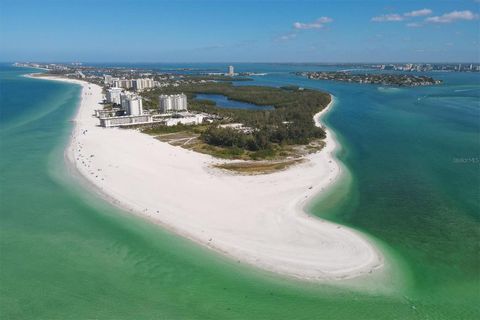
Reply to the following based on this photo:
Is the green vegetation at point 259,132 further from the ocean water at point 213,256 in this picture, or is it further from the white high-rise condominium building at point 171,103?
the ocean water at point 213,256

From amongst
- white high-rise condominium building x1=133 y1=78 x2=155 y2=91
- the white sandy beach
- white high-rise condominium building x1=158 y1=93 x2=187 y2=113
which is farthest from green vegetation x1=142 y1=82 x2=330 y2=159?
white high-rise condominium building x1=133 y1=78 x2=155 y2=91

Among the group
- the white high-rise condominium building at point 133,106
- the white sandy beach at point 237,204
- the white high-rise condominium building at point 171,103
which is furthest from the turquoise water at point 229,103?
the white sandy beach at point 237,204

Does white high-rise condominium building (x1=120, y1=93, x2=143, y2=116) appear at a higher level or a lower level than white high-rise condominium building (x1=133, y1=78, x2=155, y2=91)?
lower

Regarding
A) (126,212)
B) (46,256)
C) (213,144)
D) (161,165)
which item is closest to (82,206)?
(126,212)

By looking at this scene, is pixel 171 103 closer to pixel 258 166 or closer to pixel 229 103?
pixel 229 103

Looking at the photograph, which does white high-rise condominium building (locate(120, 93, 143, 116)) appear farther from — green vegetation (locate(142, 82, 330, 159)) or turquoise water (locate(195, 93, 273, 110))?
turquoise water (locate(195, 93, 273, 110))

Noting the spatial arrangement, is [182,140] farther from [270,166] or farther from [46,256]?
[46,256]

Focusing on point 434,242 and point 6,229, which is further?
point 6,229
